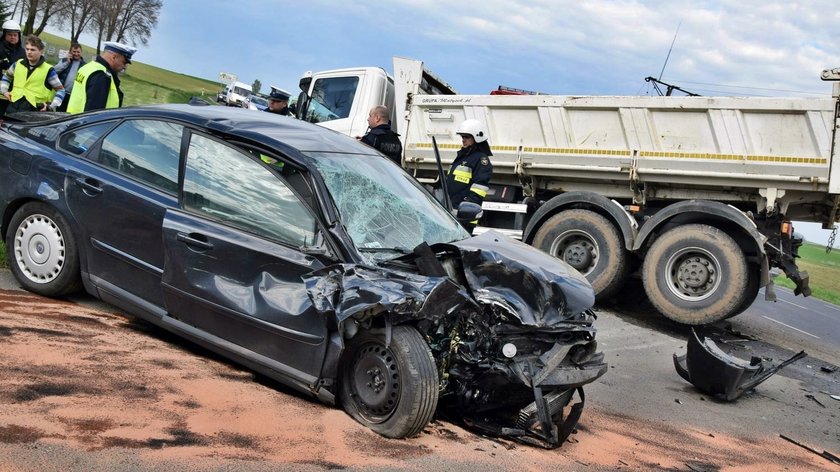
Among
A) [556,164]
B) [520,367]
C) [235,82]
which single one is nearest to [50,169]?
[520,367]

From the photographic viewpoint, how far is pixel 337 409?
4.63 meters

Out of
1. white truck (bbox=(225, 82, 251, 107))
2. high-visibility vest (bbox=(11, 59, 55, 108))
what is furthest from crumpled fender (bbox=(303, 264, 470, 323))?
white truck (bbox=(225, 82, 251, 107))

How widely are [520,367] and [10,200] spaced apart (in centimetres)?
390

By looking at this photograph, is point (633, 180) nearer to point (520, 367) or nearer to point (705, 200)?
point (705, 200)

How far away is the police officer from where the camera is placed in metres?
9.03

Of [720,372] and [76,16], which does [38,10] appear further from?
[720,372]

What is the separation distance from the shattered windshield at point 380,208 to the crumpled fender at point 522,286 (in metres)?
0.39

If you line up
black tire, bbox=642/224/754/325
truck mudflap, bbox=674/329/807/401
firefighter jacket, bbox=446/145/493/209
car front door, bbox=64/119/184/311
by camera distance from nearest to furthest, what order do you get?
1. car front door, bbox=64/119/184/311
2. truck mudflap, bbox=674/329/807/401
3. firefighter jacket, bbox=446/145/493/209
4. black tire, bbox=642/224/754/325

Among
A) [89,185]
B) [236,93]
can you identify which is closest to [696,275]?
[89,185]

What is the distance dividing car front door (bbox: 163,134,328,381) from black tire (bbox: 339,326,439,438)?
9.0 inches

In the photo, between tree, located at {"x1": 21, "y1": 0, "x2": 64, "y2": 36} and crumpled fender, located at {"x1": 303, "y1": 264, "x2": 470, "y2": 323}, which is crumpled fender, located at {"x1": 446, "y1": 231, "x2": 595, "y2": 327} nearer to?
crumpled fender, located at {"x1": 303, "y1": 264, "x2": 470, "y2": 323}

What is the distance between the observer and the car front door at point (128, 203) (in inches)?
203

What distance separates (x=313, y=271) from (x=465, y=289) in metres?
0.86

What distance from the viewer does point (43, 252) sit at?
18.9 ft
